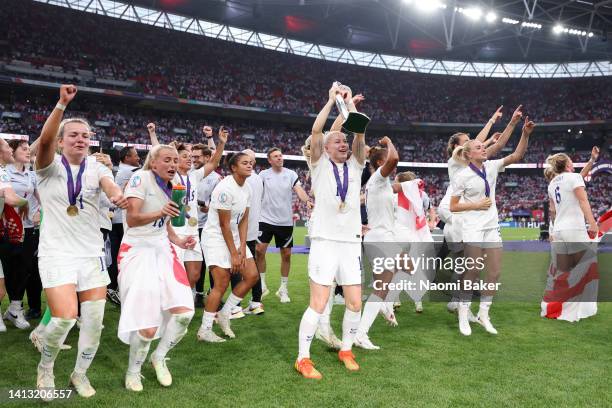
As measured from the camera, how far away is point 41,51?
3781 cm

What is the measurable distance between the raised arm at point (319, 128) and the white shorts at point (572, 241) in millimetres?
4225

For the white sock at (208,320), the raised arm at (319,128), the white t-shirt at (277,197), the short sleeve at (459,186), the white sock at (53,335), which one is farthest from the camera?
the white t-shirt at (277,197)

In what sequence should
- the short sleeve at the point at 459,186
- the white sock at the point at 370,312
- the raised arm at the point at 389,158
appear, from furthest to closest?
the short sleeve at the point at 459,186, the white sock at the point at 370,312, the raised arm at the point at 389,158

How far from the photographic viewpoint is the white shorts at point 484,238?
6012 millimetres

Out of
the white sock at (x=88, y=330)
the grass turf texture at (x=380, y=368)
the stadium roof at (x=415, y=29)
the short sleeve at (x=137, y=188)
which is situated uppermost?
the stadium roof at (x=415, y=29)

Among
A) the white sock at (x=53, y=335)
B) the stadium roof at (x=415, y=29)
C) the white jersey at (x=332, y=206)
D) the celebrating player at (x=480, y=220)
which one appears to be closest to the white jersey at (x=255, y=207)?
the white jersey at (x=332, y=206)

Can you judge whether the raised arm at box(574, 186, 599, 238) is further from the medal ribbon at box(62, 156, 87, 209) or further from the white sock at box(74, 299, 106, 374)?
the medal ribbon at box(62, 156, 87, 209)

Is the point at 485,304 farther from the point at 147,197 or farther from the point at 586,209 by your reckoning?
the point at 147,197

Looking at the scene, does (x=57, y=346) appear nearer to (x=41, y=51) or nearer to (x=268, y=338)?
(x=268, y=338)

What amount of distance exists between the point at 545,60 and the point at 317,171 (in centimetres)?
6098

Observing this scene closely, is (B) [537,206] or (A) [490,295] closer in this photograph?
(A) [490,295]

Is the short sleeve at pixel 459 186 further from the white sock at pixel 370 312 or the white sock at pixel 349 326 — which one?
Result: the white sock at pixel 349 326

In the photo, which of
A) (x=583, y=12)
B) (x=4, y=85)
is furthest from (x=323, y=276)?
(x=583, y=12)

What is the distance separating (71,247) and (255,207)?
350cm
